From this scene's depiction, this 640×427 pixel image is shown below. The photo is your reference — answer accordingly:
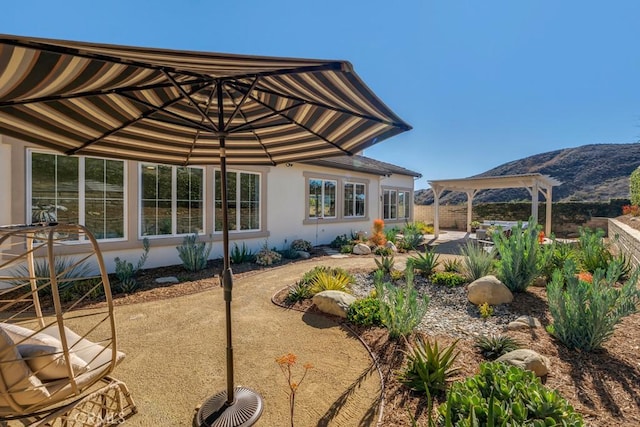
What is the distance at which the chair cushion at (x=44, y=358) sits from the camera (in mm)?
1767

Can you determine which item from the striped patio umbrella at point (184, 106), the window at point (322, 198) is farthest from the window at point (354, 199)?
the striped patio umbrella at point (184, 106)

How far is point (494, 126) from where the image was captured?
31.2 metres

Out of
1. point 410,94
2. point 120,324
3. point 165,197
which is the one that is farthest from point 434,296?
point 410,94

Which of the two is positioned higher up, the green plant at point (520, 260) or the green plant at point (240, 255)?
the green plant at point (520, 260)

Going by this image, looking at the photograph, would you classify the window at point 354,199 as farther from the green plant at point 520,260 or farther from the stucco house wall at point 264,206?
the green plant at point 520,260

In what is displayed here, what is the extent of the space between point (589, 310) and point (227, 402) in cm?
397

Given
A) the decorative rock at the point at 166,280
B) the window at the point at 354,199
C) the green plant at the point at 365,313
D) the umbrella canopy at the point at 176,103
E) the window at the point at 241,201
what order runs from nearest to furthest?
1. the umbrella canopy at the point at 176,103
2. the green plant at the point at 365,313
3. the decorative rock at the point at 166,280
4. the window at the point at 241,201
5. the window at the point at 354,199

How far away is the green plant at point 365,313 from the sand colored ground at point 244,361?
0.89 feet

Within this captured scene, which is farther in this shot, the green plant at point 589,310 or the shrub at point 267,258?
the shrub at point 267,258

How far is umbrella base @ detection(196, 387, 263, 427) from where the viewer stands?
2.31 metres

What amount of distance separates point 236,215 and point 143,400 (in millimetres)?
6875

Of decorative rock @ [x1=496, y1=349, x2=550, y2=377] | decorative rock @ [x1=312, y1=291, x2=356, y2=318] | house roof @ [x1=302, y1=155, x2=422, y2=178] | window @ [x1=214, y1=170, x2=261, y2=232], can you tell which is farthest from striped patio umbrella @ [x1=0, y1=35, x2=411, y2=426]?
house roof @ [x1=302, y1=155, x2=422, y2=178]

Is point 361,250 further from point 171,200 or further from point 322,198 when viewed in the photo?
point 171,200

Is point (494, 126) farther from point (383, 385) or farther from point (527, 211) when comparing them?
point (383, 385)
